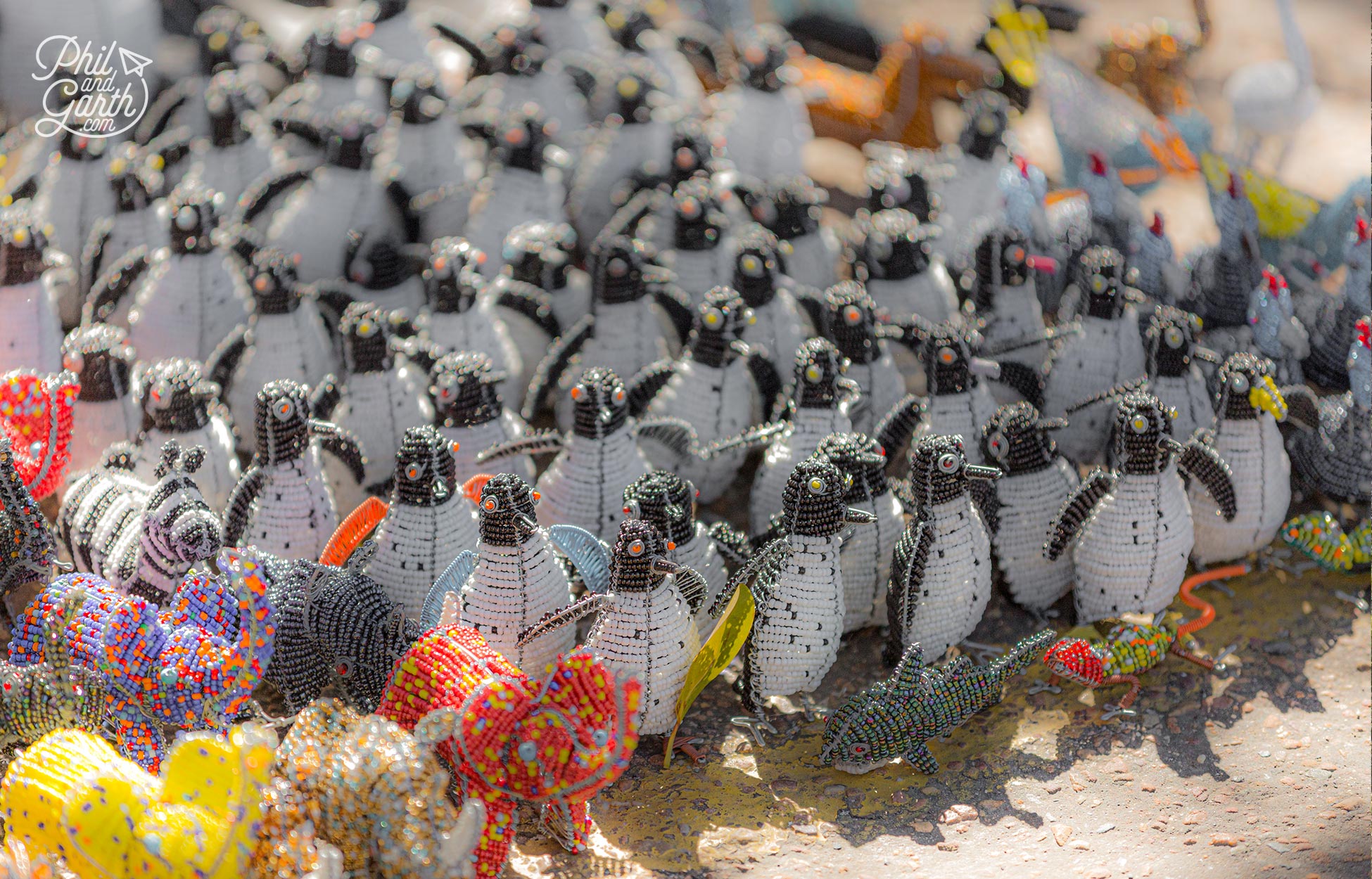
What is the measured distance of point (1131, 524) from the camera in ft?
12.6

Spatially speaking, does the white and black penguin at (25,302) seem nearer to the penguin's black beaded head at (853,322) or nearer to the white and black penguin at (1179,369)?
the penguin's black beaded head at (853,322)

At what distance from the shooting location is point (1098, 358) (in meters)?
4.59

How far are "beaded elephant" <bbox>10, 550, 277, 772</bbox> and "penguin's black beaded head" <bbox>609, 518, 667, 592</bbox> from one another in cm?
82

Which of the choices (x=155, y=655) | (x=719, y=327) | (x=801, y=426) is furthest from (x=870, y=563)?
(x=155, y=655)

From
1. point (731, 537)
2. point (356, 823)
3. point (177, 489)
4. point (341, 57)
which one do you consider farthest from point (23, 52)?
point (356, 823)

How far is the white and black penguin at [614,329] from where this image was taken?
15.4 feet

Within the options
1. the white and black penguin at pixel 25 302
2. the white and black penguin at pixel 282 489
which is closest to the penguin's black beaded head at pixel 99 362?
the white and black penguin at pixel 25 302

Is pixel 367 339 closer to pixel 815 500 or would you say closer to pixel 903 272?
pixel 815 500

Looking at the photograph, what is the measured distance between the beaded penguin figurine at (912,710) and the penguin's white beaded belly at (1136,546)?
47 cm

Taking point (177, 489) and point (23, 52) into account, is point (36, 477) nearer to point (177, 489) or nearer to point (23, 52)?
point (177, 489)

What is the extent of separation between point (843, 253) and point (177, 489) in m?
2.94

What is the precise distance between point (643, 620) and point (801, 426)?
1.01 m

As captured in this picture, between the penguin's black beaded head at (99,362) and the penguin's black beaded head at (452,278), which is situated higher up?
the penguin's black beaded head at (452,278)

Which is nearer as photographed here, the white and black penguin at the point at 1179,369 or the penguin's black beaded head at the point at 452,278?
the white and black penguin at the point at 1179,369
